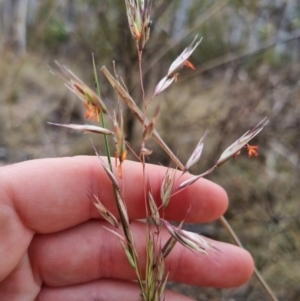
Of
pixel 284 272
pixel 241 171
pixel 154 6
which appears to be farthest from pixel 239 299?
pixel 154 6

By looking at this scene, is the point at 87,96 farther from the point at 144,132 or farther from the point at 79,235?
the point at 79,235

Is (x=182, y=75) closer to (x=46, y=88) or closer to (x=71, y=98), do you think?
(x=71, y=98)

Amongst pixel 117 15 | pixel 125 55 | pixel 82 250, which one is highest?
pixel 117 15

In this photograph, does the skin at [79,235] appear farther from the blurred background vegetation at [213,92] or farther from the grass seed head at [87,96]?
the blurred background vegetation at [213,92]

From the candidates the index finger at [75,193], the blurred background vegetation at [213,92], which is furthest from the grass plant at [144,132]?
the blurred background vegetation at [213,92]

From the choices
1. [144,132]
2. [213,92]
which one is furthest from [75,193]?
[213,92]
